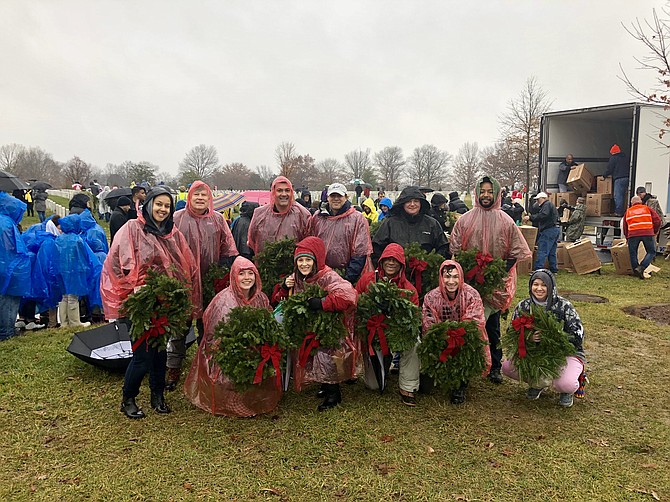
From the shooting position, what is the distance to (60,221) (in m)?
6.71

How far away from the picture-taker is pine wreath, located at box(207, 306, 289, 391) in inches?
154

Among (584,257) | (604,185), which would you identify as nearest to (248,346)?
(584,257)

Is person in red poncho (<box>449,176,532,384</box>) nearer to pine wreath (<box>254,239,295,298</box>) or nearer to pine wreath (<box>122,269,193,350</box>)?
pine wreath (<box>254,239,295,298</box>)

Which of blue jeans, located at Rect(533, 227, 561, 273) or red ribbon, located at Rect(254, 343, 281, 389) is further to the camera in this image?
blue jeans, located at Rect(533, 227, 561, 273)

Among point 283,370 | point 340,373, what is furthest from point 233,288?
point 340,373

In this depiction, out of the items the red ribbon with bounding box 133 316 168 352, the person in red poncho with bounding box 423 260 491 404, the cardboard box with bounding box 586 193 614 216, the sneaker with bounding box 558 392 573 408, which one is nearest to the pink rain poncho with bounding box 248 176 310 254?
the red ribbon with bounding box 133 316 168 352

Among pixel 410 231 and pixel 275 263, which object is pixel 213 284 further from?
pixel 410 231

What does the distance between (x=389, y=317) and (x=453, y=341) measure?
56cm

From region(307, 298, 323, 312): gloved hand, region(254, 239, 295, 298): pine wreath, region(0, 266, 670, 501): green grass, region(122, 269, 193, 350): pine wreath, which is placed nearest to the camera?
region(0, 266, 670, 501): green grass

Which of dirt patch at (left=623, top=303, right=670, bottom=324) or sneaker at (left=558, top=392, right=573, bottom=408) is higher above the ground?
sneaker at (left=558, top=392, right=573, bottom=408)

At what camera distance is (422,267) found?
15.3ft

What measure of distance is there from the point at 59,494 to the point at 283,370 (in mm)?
1879

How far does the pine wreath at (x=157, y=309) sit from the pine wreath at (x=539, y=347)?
9.17 feet

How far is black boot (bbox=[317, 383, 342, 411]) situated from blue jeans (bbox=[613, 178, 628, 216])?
34.9 ft
